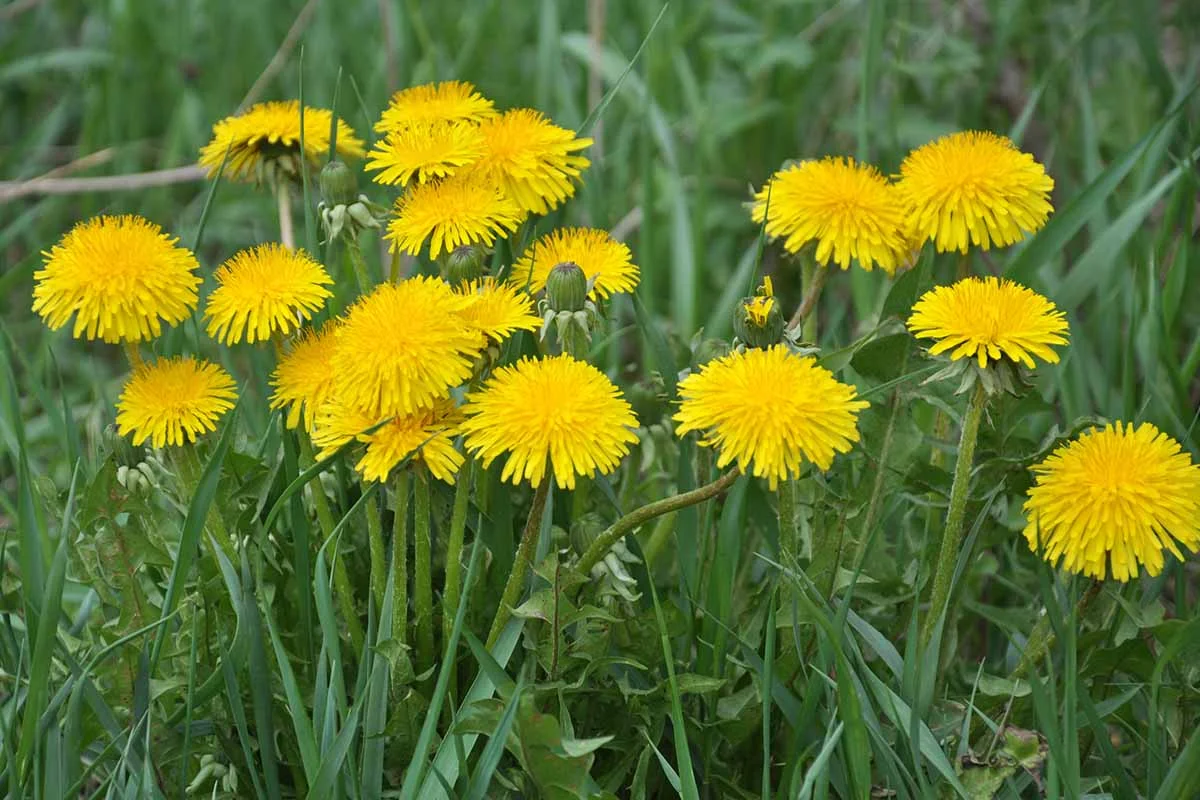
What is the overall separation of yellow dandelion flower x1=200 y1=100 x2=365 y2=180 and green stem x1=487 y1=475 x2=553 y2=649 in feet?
1.68

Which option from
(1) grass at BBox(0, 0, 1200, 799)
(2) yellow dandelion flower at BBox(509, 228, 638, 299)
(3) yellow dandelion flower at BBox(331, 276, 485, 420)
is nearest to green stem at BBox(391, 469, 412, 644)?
(1) grass at BBox(0, 0, 1200, 799)

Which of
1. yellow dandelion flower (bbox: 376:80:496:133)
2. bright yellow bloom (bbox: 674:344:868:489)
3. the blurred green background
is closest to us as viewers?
bright yellow bloom (bbox: 674:344:868:489)

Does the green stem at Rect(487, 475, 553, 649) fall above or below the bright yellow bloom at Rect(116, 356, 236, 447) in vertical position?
below

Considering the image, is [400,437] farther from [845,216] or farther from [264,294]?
[845,216]

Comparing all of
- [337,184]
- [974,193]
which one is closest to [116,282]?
[337,184]

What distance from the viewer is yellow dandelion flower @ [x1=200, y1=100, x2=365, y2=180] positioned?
1.44 m

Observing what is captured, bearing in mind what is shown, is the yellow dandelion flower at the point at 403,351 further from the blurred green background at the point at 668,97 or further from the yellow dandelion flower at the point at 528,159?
the blurred green background at the point at 668,97

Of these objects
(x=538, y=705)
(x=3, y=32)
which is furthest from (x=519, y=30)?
(x=538, y=705)

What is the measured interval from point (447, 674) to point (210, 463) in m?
0.29

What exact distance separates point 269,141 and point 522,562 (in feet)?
1.85

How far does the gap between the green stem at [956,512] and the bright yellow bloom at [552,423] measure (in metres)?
0.32

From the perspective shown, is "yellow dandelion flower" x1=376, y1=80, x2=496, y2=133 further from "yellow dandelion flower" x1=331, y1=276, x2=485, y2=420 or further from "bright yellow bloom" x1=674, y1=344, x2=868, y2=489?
"bright yellow bloom" x1=674, y1=344, x2=868, y2=489

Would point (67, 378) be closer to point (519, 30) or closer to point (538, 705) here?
point (519, 30)

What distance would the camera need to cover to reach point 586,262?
1289 millimetres
